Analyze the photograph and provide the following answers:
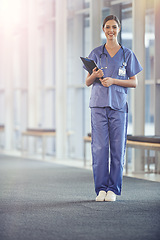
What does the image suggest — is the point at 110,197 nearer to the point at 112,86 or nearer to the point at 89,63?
the point at 112,86

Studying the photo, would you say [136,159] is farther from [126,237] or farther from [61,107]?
[126,237]

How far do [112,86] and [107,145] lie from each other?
0.48 m

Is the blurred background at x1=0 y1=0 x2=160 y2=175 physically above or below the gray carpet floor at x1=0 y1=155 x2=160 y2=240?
above

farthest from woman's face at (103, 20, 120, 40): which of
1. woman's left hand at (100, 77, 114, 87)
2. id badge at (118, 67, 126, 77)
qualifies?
woman's left hand at (100, 77, 114, 87)

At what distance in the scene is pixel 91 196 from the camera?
4445mm

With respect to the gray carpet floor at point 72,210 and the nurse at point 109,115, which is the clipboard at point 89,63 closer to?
the nurse at point 109,115

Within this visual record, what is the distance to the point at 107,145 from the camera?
4082 mm

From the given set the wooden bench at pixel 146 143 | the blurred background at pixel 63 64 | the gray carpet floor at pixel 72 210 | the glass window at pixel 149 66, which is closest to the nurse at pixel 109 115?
the gray carpet floor at pixel 72 210

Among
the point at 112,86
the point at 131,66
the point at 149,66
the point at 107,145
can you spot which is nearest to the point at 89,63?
the point at 112,86

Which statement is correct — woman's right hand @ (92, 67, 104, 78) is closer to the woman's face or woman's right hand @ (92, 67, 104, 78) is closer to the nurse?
the nurse

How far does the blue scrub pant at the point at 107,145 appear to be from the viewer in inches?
160

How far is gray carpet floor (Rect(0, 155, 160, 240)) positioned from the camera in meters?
2.97

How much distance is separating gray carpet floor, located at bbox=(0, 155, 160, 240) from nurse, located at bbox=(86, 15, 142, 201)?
19cm

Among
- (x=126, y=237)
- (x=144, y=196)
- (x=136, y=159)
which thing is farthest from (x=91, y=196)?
(x=136, y=159)
